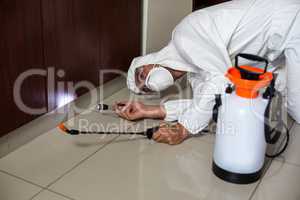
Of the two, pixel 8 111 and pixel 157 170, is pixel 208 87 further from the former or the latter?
pixel 8 111

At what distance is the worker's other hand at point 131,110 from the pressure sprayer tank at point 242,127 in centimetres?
46

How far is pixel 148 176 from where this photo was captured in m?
1.37

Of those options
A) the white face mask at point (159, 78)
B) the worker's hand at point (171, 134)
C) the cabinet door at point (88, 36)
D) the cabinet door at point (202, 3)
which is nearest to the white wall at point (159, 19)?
the cabinet door at point (88, 36)

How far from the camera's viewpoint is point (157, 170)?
4.59 ft

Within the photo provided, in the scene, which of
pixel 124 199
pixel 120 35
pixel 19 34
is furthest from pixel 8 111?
pixel 120 35

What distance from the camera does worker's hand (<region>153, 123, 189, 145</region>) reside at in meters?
1.54

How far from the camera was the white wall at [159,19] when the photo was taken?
200cm

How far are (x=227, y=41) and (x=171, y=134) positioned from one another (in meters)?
0.40

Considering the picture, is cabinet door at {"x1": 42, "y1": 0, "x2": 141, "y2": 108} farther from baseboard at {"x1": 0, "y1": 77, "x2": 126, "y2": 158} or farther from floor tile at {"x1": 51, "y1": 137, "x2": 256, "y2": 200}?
floor tile at {"x1": 51, "y1": 137, "x2": 256, "y2": 200}

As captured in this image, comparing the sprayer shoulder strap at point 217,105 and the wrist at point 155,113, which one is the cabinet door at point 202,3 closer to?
the wrist at point 155,113

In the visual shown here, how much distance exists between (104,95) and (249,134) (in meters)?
0.83

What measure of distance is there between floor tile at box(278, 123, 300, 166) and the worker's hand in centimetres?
36

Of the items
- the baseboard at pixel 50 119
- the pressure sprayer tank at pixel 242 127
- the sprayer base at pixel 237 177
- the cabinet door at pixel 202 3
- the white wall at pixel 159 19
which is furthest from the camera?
the cabinet door at pixel 202 3

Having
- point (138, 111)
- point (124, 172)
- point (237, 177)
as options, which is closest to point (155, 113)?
point (138, 111)
